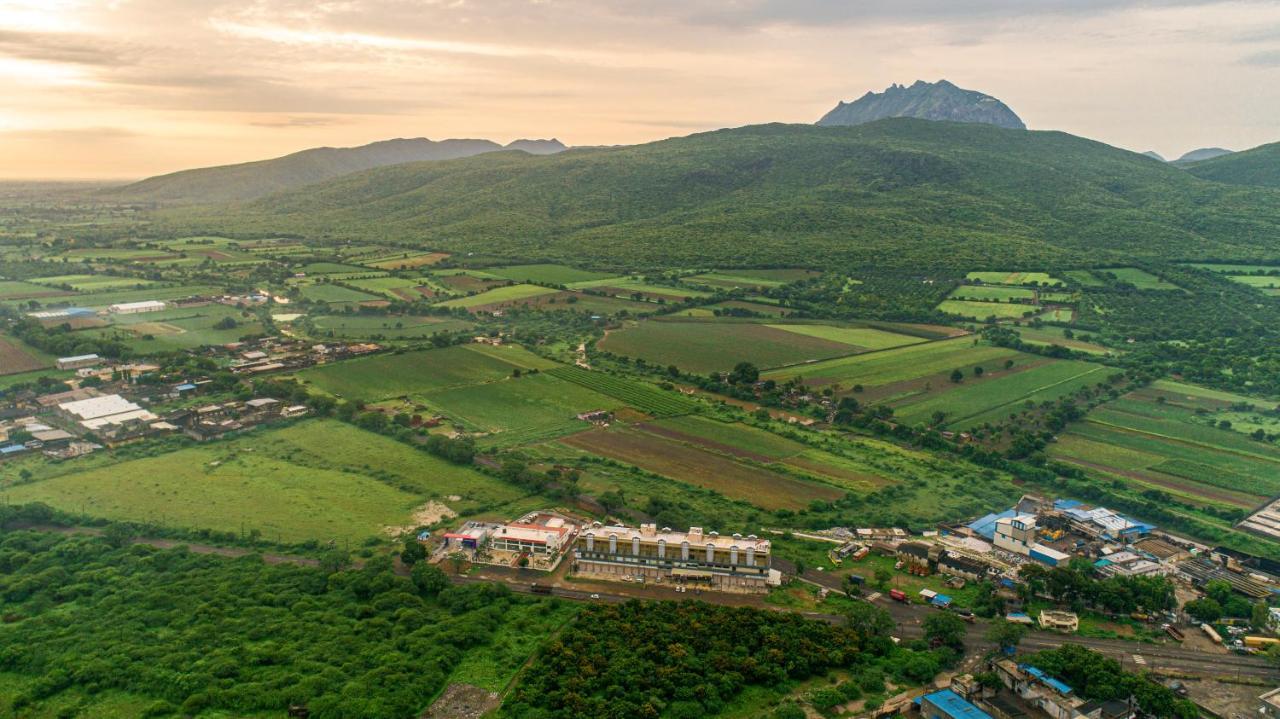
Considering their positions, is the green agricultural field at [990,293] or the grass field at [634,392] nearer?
the grass field at [634,392]

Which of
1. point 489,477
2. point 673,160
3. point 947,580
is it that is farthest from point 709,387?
point 673,160

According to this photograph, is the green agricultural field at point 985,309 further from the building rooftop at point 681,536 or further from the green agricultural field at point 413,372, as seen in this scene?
the building rooftop at point 681,536

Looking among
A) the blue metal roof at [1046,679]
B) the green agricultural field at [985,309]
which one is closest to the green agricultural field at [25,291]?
the green agricultural field at [985,309]

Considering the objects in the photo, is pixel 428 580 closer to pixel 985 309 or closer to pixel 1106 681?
pixel 1106 681

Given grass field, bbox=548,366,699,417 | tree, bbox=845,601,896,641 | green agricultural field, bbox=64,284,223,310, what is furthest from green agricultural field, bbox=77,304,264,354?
tree, bbox=845,601,896,641

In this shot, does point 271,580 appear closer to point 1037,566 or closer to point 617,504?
point 617,504

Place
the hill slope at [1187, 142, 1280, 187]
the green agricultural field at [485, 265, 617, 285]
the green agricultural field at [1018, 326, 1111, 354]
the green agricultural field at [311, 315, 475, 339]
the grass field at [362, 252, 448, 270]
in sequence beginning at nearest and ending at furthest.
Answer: the green agricultural field at [1018, 326, 1111, 354] → the green agricultural field at [311, 315, 475, 339] → the green agricultural field at [485, 265, 617, 285] → the grass field at [362, 252, 448, 270] → the hill slope at [1187, 142, 1280, 187]

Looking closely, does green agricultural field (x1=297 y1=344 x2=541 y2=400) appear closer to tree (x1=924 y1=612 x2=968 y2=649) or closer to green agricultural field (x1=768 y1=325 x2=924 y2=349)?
green agricultural field (x1=768 y1=325 x2=924 y2=349)
